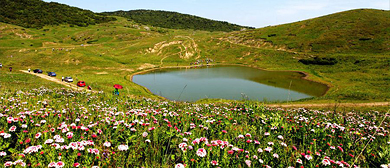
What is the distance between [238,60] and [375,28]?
66.4 meters

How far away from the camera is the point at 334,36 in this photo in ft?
287

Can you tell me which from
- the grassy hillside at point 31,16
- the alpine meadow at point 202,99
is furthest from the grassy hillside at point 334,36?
the grassy hillside at point 31,16

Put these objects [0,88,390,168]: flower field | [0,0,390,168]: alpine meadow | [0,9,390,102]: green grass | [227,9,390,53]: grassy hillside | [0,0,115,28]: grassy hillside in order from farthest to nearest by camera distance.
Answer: [0,0,115,28]: grassy hillside < [227,9,390,53]: grassy hillside < [0,9,390,102]: green grass < [0,0,390,168]: alpine meadow < [0,88,390,168]: flower field

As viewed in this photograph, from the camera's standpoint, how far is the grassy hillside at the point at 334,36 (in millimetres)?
76938

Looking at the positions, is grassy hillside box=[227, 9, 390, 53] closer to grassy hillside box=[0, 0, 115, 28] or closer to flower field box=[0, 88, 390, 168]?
flower field box=[0, 88, 390, 168]

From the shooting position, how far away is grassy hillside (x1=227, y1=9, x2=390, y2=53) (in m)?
76.9

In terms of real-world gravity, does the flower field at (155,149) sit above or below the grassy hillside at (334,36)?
below

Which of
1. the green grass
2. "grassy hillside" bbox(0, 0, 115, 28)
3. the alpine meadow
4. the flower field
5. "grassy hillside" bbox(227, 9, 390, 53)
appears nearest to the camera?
the flower field

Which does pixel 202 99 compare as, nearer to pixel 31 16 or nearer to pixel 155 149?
pixel 155 149

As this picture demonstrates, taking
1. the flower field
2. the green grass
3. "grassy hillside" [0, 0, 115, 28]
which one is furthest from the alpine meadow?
"grassy hillside" [0, 0, 115, 28]

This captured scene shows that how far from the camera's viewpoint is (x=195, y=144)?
413 centimetres

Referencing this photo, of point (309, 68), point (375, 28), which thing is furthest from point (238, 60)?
point (375, 28)

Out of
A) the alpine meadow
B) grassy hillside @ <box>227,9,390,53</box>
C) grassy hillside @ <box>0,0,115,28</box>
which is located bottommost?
the alpine meadow

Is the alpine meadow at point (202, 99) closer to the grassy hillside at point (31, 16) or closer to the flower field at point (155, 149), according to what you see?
the flower field at point (155, 149)
